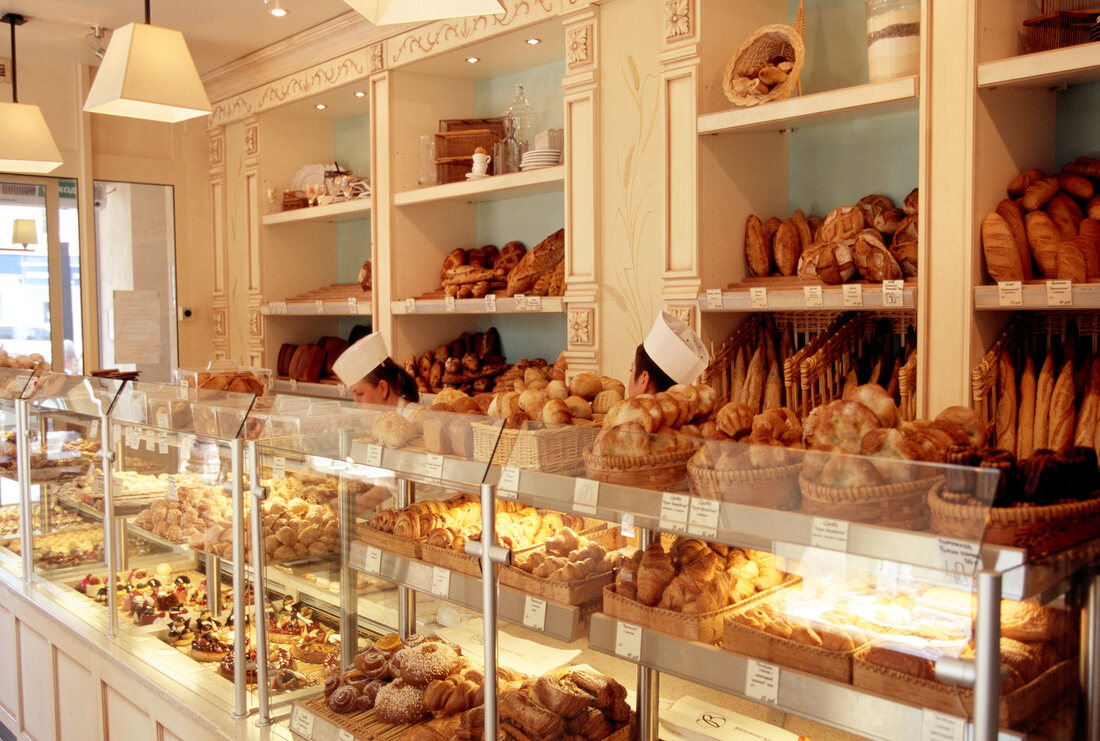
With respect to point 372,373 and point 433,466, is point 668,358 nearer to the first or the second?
point 433,466

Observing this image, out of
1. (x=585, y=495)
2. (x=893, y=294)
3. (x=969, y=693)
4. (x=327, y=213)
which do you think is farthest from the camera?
(x=327, y=213)

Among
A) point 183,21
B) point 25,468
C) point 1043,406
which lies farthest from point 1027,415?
point 183,21

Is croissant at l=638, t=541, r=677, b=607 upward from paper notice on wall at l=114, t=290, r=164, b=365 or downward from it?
downward

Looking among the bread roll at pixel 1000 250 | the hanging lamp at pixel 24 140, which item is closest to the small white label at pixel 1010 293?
the bread roll at pixel 1000 250

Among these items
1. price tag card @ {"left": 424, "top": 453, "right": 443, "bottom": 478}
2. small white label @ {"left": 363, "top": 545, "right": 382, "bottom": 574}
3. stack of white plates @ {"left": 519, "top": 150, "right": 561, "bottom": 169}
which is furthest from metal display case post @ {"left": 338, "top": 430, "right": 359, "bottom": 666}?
stack of white plates @ {"left": 519, "top": 150, "right": 561, "bottom": 169}

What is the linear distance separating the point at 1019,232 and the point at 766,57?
1.11 metres

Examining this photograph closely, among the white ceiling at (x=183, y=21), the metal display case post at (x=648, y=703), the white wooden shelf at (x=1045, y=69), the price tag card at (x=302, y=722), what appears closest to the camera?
the metal display case post at (x=648, y=703)

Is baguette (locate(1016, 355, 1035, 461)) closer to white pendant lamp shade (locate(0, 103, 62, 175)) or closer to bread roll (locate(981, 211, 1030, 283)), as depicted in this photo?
bread roll (locate(981, 211, 1030, 283))

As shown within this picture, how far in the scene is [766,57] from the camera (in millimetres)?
3260

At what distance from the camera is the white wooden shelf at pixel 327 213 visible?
5221 millimetres

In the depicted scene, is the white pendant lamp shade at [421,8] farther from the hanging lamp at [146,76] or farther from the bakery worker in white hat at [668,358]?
the hanging lamp at [146,76]

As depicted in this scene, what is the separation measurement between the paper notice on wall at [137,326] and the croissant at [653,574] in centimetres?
574

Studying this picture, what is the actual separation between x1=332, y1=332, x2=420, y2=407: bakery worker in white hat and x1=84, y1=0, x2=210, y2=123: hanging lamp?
39.9 inches

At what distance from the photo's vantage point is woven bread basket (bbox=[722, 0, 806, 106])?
3.12 meters
